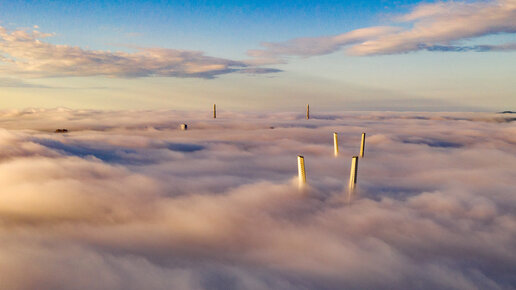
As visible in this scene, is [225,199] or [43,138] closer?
[225,199]

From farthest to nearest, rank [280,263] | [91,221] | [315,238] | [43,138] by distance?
[43,138], [91,221], [315,238], [280,263]

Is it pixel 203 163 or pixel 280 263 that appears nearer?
pixel 280 263

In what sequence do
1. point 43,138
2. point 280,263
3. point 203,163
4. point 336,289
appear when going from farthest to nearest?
point 43,138 → point 203,163 → point 280,263 → point 336,289

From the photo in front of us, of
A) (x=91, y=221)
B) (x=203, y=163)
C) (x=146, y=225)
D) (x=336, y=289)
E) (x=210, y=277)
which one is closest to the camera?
(x=336, y=289)

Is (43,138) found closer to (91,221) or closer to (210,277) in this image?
(91,221)

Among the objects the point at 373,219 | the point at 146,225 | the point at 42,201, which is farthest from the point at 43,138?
the point at 373,219

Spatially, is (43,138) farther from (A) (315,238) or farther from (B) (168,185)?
(A) (315,238)

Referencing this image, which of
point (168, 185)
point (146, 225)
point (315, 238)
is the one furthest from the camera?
point (168, 185)

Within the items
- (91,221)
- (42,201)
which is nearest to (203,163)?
(42,201)

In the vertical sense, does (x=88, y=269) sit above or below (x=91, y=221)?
above
